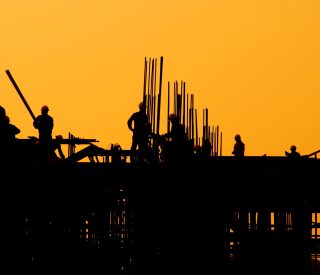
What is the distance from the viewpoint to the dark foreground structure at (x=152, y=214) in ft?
108

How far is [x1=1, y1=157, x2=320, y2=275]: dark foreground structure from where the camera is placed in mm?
32897

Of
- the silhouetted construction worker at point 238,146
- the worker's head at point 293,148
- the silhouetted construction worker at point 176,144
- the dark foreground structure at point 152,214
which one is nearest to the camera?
the dark foreground structure at point 152,214

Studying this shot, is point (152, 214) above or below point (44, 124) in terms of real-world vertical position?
below

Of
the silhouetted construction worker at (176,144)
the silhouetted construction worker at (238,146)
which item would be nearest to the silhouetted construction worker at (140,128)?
the silhouetted construction worker at (176,144)

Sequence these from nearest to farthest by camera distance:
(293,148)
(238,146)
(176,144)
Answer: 1. (176,144)
2. (293,148)
3. (238,146)

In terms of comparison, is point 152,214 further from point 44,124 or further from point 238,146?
point 238,146

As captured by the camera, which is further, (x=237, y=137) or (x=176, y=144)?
(x=237, y=137)

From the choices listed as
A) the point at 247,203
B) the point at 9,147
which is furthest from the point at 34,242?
the point at 247,203

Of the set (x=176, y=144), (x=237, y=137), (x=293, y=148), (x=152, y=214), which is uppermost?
(x=237, y=137)

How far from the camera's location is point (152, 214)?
121ft

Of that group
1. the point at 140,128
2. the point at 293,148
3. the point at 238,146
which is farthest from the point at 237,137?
the point at 140,128

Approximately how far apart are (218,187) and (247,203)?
2722mm

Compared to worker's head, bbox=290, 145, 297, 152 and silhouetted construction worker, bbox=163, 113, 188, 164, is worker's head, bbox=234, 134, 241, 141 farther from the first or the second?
silhouetted construction worker, bbox=163, 113, 188, 164

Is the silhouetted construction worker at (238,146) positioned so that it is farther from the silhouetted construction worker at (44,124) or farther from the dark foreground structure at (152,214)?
the silhouetted construction worker at (44,124)
